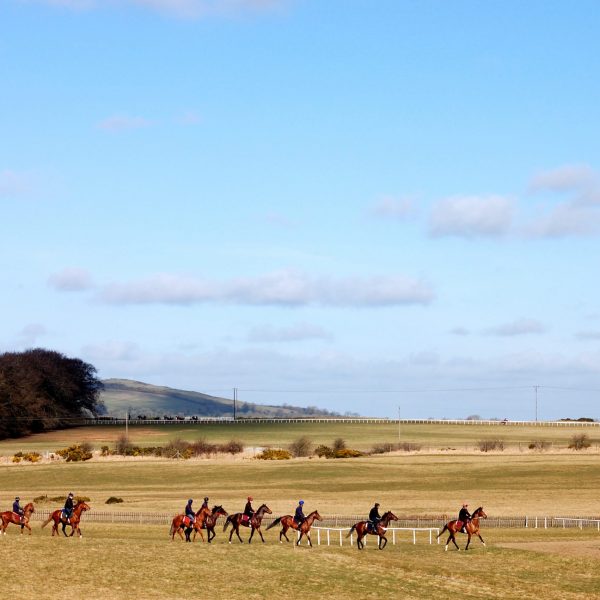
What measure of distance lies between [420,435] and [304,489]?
76.9 meters

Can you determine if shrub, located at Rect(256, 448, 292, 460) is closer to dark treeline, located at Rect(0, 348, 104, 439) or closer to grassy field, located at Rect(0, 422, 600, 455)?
grassy field, located at Rect(0, 422, 600, 455)

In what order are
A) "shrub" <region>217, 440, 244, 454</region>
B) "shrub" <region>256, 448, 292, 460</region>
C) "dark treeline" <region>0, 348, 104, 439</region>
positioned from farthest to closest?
1. "dark treeline" <region>0, 348, 104, 439</region>
2. "shrub" <region>217, 440, 244, 454</region>
3. "shrub" <region>256, 448, 292, 460</region>

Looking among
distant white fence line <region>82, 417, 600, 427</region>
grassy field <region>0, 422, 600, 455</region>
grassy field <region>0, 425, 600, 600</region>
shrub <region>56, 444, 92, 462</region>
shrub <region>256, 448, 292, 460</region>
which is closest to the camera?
grassy field <region>0, 425, 600, 600</region>

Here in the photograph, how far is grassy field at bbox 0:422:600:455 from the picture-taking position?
146 meters

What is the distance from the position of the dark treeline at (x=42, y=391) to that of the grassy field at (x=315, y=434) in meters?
2.93

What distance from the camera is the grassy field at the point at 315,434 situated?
14562 centimetres

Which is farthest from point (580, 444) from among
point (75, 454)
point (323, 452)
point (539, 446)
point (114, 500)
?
point (114, 500)

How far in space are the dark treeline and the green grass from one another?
113 meters

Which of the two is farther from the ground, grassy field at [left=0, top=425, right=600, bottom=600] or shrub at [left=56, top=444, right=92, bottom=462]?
shrub at [left=56, top=444, right=92, bottom=462]

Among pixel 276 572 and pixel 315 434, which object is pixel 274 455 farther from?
pixel 276 572

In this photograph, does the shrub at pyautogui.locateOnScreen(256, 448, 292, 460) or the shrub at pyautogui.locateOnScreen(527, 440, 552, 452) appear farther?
the shrub at pyautogui.locateOnScreen(527, 440, 552, 452)

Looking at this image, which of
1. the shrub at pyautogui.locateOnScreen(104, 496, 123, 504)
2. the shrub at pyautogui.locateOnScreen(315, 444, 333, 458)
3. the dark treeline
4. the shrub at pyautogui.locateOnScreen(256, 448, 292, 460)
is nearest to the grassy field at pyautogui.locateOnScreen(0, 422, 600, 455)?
the dark treeline

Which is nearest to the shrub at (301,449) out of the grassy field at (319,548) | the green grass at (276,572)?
the grassy field at (319,548)

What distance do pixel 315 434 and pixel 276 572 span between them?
12282 cm
